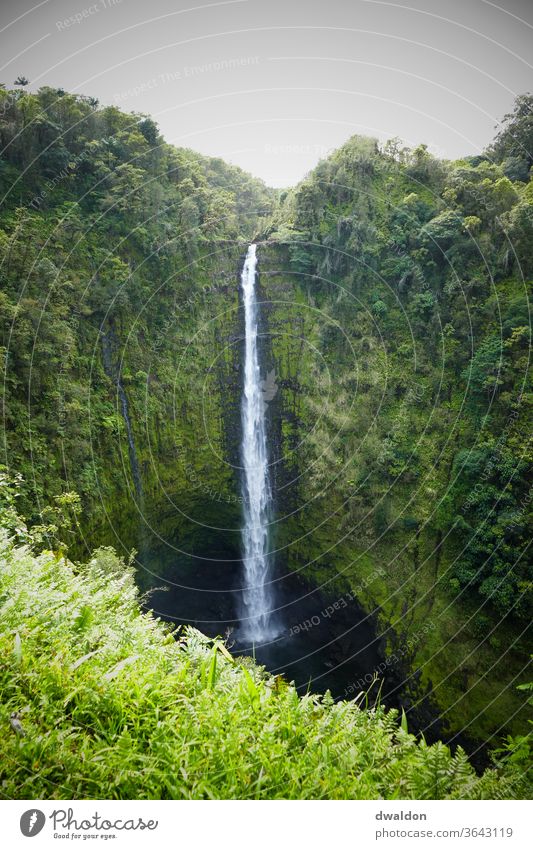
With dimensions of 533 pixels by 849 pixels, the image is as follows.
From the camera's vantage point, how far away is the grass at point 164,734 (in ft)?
7.54

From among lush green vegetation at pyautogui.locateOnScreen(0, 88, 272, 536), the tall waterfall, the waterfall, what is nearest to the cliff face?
the tall waterfall

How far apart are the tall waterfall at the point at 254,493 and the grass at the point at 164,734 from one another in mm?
16048

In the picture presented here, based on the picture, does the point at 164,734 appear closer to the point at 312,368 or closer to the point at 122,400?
the point at 122,400

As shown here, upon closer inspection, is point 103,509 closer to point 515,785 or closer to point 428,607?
point 428,607

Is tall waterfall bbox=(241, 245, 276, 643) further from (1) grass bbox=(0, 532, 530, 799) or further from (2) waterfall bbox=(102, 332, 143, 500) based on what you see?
(1) grass bbox=(0, 532, 530, 799)

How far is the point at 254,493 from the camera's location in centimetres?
1967

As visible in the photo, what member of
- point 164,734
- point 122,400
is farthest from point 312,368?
point 164,734

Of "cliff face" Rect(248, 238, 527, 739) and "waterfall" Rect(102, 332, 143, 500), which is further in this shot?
"waterfall" Rect(102, 332, 143, 500)

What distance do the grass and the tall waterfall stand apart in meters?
16.0

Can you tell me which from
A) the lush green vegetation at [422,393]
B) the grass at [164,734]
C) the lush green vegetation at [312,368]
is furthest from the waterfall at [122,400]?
the grass at [164,734]

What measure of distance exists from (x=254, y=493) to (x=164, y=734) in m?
17.2

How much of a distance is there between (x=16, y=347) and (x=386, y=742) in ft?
42.5

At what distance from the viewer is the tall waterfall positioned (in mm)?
19031

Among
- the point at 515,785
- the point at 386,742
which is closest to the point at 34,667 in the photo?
the point at 386,742
